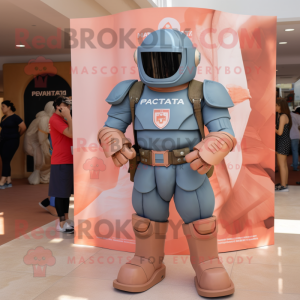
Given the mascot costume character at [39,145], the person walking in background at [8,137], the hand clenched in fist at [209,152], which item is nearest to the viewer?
the hand clenched in fist at [209,152]

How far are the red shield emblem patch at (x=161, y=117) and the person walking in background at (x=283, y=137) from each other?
13.5 feet

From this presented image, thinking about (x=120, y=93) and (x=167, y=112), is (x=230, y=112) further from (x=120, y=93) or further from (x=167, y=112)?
(x=120, y=93)

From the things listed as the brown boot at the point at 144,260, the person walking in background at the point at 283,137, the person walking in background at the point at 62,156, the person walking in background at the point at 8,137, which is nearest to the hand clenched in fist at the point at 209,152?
the brown boot at the point at 144,260

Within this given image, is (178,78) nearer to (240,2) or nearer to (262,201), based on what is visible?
(262,201)

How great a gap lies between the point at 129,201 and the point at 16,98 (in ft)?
17.8

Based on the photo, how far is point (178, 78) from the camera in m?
2.30

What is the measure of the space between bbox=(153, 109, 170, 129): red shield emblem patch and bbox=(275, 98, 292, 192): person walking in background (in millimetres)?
4118

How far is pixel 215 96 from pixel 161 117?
0.35 meters

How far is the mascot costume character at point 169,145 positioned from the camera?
231 centimetres

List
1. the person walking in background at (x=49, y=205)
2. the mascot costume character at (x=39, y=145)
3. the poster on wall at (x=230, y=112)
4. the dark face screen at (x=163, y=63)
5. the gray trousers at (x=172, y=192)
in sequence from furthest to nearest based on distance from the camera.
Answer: the mascot costume character at (x=39, y=145), the person walking in background at (x=49, y=205), the poster on wall at (x=230, y=112), the gray trousers at (x=172, y=192), the dark face screen at (x=163, y=63)

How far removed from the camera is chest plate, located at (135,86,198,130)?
7.72ft

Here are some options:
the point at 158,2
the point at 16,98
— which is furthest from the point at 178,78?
the point at 16,98

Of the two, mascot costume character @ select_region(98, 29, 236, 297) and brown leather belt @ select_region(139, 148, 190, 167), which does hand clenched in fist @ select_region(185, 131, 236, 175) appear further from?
brown leather belt @ select_region(139, 148, 190, 167)

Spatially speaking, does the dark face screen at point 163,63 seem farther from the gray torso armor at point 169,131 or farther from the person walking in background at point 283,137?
the person walking in background at point 283,137
